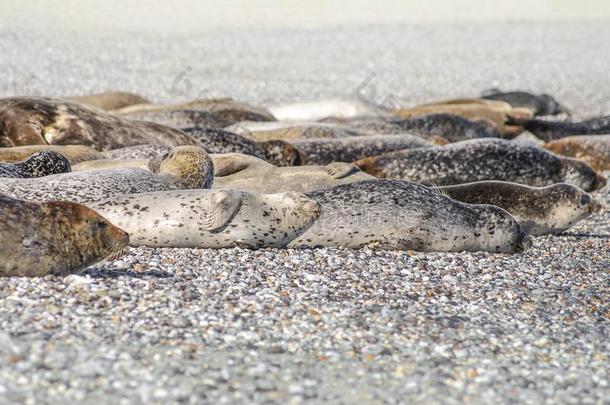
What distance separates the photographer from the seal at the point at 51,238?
5188mm

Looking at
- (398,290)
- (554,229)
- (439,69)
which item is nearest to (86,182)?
(398,290)

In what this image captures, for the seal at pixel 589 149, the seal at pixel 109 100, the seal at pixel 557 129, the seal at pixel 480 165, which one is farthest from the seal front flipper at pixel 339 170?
the seal at pixel 557 129

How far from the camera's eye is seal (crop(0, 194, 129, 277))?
5.19 m

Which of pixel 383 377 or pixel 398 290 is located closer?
pixel 383 377

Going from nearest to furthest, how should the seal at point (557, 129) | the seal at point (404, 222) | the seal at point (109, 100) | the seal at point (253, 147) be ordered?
the seal at point (404, 222)
the seal at point (253, 147)
the seal at point (109, 100)
the seal at point (557, 129)

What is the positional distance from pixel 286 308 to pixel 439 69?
23965 millimetres

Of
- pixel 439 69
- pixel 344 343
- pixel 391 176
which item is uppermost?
pixel 344 343

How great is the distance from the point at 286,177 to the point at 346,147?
2422 mm

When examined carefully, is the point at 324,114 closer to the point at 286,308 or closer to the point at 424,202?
the point at 424,202

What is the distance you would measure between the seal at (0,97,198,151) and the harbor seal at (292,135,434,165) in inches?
44.8

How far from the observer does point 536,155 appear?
34.3 ft

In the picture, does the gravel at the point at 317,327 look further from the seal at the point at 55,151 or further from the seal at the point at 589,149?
the seal at the point at 589,149

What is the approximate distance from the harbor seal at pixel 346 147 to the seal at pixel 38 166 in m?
2.97

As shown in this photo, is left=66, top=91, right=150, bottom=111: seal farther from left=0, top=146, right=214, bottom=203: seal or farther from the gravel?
the gravel
